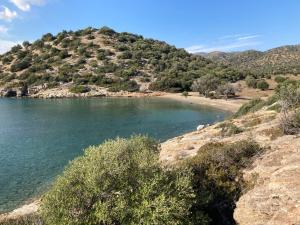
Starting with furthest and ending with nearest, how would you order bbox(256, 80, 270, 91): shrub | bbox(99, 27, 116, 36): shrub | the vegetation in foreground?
bbox(99, 27, 116, 36): shrub < bbox(256, 80, 270, 91): shrub < the vegetation in foreground

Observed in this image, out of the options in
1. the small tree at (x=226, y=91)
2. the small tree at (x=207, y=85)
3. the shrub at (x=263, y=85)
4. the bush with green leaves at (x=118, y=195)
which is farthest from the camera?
the small tree at (x=207, y=85)

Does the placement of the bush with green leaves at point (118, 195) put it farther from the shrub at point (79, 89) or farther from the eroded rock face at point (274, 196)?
the shrub at point (79, 89)

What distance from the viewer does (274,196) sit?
16.6 m

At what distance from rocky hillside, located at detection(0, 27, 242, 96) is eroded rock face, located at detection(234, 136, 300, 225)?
102 m

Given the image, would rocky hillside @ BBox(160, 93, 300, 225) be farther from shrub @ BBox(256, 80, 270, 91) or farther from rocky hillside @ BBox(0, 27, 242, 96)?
rocky hillside @ BBox(0, 27, 242, 96)

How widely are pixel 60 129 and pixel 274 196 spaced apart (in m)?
51.0

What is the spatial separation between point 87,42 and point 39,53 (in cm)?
2086

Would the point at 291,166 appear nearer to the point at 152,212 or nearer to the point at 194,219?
the point at 194,219

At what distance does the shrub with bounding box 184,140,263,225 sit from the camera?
716 inches

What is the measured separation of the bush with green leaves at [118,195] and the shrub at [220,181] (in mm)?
1127

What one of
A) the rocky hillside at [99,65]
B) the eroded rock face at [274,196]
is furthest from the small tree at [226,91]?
the eroded rock face at [274,196]

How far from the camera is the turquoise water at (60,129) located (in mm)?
34938

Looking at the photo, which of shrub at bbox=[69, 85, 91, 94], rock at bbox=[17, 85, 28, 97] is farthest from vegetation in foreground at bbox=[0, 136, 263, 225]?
rock at bbox=[17, 85, 28, 97]

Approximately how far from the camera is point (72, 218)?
16.7 meters
